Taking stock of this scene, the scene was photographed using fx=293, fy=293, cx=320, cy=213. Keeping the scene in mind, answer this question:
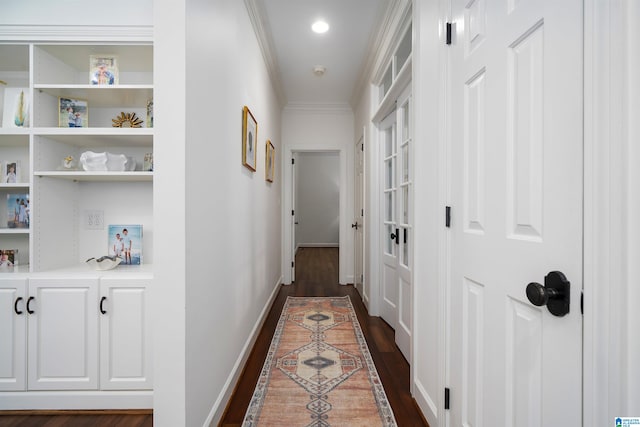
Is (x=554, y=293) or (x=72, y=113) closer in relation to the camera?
(x=554, y=293)

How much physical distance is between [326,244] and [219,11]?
7.92 metres

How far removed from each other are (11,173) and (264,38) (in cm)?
219

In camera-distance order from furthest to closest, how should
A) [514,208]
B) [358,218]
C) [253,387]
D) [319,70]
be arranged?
[358,218] < [319,70] < [253,387] < [514,208]

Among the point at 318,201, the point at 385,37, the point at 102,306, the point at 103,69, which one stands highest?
the point at 385,37

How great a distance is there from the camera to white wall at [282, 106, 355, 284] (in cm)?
456

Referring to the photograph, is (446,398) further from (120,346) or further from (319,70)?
(319,70)

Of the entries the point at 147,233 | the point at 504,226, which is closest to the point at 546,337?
the point at 504,226

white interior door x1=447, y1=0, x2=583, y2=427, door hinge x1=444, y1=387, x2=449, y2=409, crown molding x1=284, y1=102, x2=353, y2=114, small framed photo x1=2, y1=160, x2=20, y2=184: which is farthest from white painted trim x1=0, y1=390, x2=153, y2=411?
crown molding x1=284, y1=102, x2=353, y2=114

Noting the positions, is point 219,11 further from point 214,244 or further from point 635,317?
point 635,317

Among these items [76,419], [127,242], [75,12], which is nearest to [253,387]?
[76,419]

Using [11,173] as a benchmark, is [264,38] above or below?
above

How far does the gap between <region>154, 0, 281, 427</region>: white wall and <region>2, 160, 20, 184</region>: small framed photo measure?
142 centimetres

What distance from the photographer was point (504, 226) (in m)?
0.98

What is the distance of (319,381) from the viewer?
1959 mm
